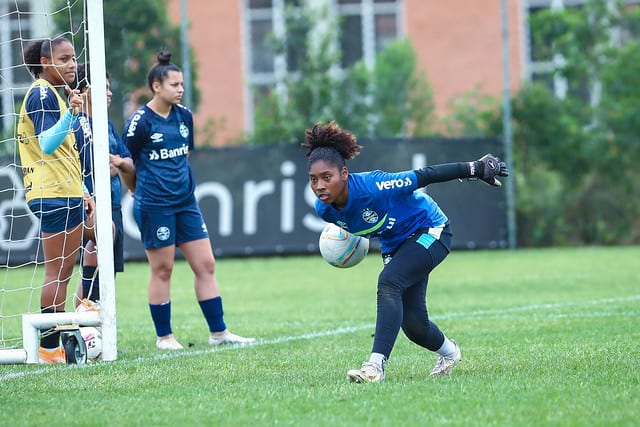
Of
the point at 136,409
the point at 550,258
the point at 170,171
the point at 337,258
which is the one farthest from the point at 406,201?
the point at 550,258

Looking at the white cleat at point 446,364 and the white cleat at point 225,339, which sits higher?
the white cleat at point 446,364

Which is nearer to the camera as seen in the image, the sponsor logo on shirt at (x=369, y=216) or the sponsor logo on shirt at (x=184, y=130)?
the sponsor logo on shirt at (x=369, y=216)

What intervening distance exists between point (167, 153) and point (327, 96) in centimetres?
1231

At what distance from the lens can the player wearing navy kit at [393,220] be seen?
6.04m

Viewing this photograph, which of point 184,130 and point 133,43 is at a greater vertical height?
point 133,43

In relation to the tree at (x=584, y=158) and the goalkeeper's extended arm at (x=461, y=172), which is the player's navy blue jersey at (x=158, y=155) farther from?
the tree at (x=584, y=158)

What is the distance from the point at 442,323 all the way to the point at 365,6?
18740mm

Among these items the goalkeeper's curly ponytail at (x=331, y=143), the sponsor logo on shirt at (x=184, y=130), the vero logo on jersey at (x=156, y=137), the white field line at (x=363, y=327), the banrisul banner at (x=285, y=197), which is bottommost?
the white field line at (x=363, y=327)

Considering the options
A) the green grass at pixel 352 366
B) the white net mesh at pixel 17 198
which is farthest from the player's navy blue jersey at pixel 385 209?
the white net mesh at pixel 17 198

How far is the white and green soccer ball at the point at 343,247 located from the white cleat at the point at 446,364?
82 cm

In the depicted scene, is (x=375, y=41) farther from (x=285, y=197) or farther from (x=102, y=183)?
(x=102, y=183)

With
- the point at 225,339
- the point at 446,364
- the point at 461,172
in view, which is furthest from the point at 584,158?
the point at 461,172

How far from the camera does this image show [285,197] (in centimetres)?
1847

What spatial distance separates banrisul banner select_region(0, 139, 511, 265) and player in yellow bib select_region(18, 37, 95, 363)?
10.7 meters
